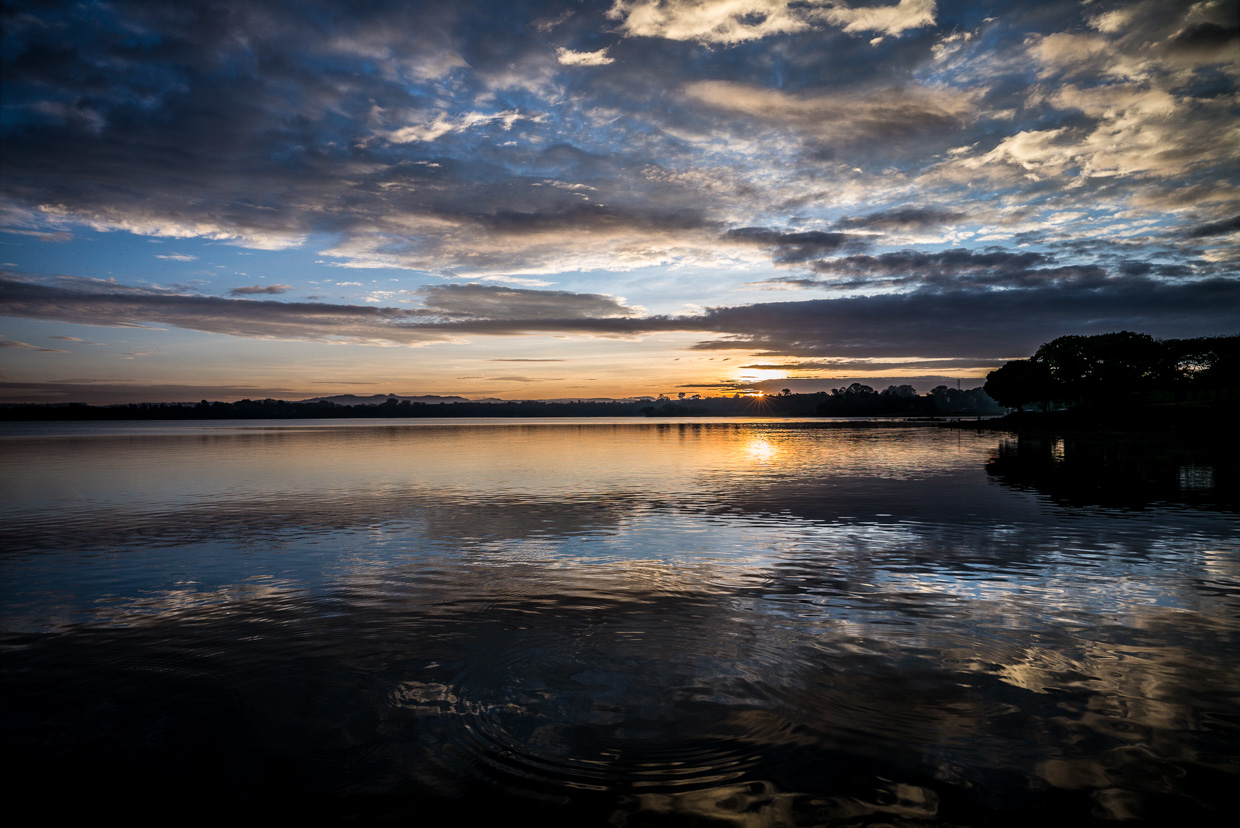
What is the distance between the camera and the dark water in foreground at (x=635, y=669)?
6.89 metres

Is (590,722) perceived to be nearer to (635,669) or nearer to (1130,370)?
(635,669)

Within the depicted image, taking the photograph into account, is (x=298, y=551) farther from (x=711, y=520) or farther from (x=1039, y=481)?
(x=1039, y=481)

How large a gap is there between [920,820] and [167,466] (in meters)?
56.0

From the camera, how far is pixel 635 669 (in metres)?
10.0

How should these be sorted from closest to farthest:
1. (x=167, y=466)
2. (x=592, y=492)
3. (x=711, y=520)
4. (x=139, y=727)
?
(x=139, y=727), (x=711, y=520), (x=592, y=492), (x=167, y=466)

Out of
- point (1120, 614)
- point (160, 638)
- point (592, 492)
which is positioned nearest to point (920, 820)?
point (1120, 614)

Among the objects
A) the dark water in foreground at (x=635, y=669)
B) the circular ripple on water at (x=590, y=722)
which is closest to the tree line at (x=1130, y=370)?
the dark water in foreground at (x=635, y=669)

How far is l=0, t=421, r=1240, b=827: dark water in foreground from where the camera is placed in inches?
271

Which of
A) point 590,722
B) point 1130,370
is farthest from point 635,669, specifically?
point 1130,370

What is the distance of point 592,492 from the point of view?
32.7 meters

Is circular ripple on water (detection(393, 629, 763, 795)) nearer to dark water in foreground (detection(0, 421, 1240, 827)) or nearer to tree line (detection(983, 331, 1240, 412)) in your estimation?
dark water in foreground (detection(0, 421, 1240, 827))

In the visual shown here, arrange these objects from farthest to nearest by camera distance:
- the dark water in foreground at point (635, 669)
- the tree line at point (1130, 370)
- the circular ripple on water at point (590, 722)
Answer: the tree line at point (1130, 370) → the circular ripple on water at point (590, 722) → the dark water in foreground at point (635, 669)

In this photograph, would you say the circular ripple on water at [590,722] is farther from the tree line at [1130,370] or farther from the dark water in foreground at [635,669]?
the tree line at [1130,370]

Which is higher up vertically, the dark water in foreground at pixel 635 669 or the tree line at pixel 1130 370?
the tree line at pixel 1130 370
